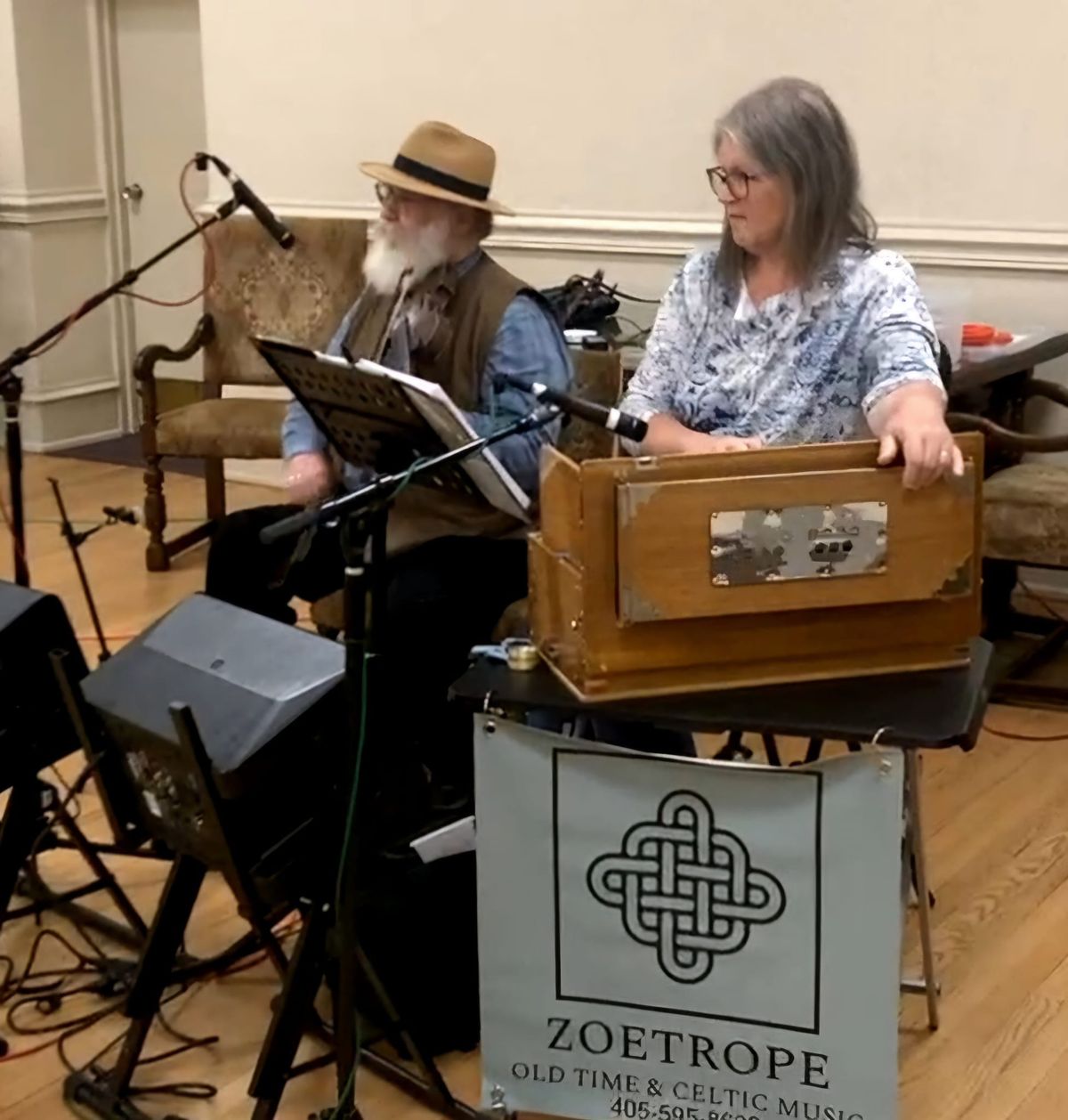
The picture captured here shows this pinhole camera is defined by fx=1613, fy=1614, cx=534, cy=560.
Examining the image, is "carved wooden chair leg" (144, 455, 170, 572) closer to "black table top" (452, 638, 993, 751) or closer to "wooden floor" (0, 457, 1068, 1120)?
"wooden floor" (0, 457, 1068, 1120)

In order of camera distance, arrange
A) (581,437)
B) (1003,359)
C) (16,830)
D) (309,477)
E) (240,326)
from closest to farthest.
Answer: (16,830) → (309,477) → (581,437) → (1003,359) → (240,326)

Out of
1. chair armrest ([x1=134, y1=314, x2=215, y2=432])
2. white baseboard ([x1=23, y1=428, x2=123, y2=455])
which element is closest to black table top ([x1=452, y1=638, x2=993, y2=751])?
chair armrest ([x1=134, y1=314, x2=215, y2=432])

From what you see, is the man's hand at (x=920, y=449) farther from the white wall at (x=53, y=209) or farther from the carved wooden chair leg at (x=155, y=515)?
the white wall at (x=53, y=209)

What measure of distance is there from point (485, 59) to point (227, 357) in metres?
1.12

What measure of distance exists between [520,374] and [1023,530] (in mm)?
1315

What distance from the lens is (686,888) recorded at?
186 centimetres

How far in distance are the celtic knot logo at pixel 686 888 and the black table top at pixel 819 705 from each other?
0.40 ft

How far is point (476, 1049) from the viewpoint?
2244 millimetres

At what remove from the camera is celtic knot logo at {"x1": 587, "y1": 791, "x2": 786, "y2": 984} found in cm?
184

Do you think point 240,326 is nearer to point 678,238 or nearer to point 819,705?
point 678,238

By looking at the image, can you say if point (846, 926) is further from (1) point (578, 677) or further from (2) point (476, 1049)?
(2) point (476, 1049)

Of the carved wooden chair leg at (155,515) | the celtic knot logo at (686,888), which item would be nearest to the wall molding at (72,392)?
the carved wooden chair leg at (155,515)

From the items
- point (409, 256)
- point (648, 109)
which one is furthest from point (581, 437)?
point (648, 109)

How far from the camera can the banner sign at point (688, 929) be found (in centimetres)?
181
